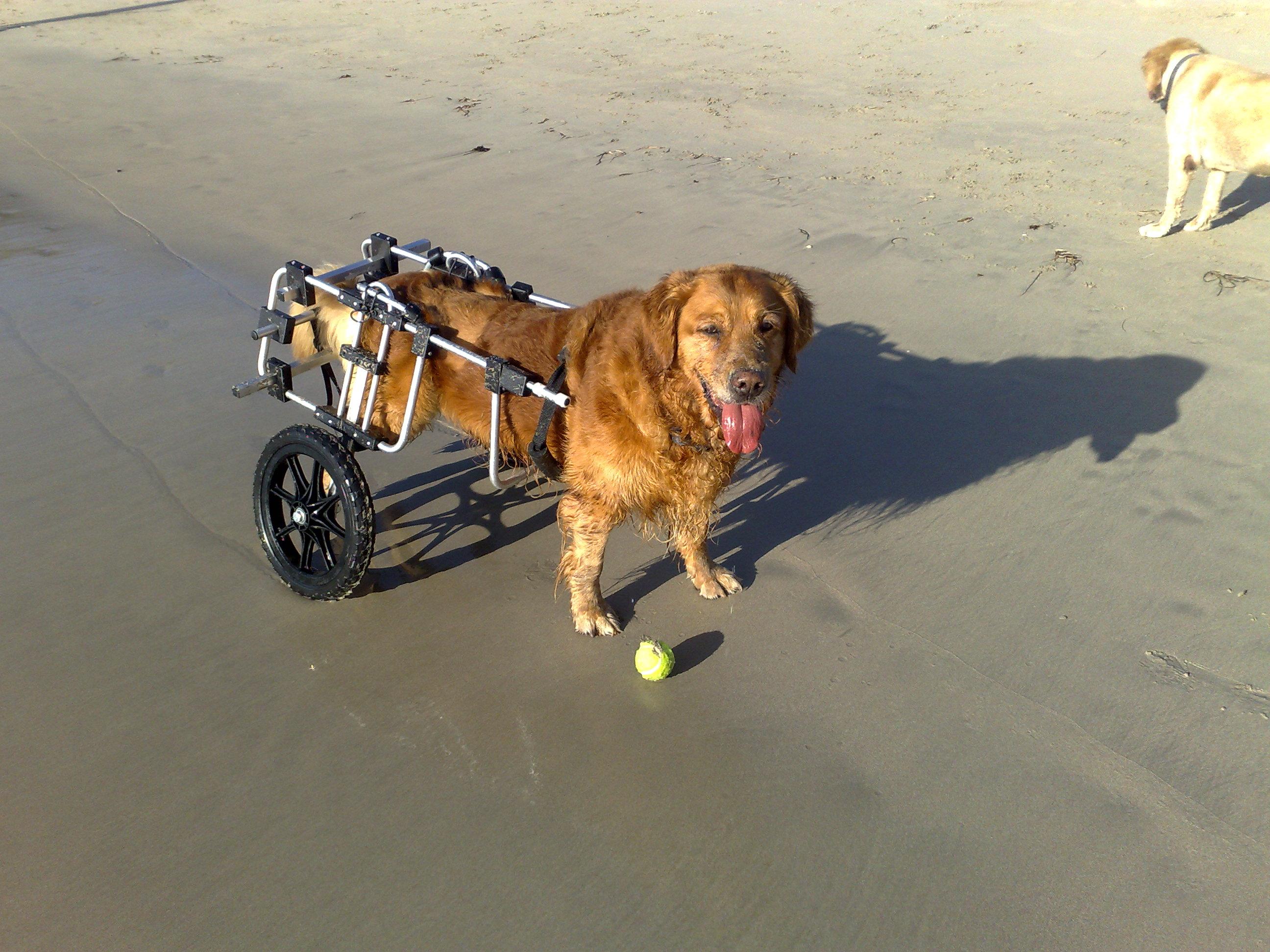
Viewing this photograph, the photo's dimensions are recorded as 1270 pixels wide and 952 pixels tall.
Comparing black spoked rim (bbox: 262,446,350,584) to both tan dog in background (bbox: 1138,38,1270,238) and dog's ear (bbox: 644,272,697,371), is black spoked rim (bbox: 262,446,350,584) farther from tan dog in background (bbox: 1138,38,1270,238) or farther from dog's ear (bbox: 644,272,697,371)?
tan dog in background (bbox: 1138,38,1270,238)

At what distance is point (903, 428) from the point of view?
5.24m

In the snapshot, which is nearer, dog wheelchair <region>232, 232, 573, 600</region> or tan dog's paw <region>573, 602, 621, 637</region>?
dog wheelchair <region>232, 232, 573, 600</region>

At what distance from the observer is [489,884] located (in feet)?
9.31

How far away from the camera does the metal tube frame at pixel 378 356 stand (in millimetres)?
3695

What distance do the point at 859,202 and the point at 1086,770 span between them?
6178 millimetres

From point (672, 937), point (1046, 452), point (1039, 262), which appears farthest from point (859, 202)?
point (672, 937)

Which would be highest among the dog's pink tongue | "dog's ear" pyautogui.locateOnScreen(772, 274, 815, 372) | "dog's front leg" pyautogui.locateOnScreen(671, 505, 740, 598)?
"dog's ear" pyautogui.locateOnScreen(772, 274, 815, 372)

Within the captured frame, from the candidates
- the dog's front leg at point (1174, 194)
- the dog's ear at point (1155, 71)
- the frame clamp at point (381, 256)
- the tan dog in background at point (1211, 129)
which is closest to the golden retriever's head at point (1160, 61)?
the dog's ear at point (1155, 71)

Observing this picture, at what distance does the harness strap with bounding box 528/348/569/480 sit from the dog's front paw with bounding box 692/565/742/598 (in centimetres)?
87

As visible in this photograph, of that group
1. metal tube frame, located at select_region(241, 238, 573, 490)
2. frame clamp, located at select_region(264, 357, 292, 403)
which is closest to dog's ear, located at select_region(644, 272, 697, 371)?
metal tube frame, located at select_region(241, 238, 573, 490)

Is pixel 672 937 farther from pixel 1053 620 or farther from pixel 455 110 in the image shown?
pixel 455 110

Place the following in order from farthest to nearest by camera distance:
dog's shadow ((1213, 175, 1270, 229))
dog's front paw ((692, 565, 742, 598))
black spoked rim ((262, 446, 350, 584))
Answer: dog's shadow ((1213, 175, 1270, 229)), dog's front paw ((692, 565, 742, 598)), black spoked rim ((262, 446, 350, 584))

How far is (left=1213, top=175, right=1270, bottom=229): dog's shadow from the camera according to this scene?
7535mm

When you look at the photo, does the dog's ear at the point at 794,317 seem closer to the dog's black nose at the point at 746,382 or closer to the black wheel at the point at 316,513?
the dog's black nose at the point at 746,382
